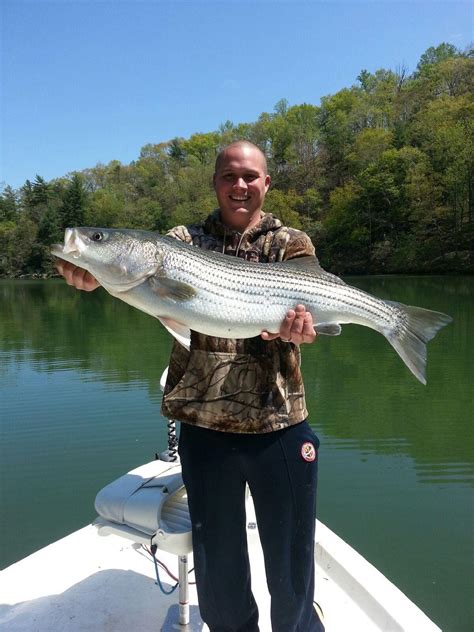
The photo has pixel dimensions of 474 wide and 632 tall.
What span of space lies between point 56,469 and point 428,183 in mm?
55938

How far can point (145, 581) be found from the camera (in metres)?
3.99

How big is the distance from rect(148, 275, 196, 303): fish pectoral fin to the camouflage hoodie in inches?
9.6

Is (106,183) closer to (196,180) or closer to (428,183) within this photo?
(196,180)

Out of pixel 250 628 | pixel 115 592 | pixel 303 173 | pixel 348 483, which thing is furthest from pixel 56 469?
pixel 303 173

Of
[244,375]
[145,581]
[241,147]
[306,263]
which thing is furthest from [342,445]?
[241,147]

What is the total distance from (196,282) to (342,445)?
691cm

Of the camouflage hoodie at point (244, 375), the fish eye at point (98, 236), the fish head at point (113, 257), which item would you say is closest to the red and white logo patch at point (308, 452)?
the camouflage hoodie at point (244, 375)

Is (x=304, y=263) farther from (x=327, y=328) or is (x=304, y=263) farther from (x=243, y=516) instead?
(x=243, y=516)

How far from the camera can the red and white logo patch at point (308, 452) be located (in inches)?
116

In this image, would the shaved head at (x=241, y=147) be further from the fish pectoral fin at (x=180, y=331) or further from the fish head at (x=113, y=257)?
the fish pectoral fin at (x=180, y=331)

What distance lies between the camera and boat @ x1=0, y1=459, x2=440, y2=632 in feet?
10.7

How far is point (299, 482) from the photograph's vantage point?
2912 mm

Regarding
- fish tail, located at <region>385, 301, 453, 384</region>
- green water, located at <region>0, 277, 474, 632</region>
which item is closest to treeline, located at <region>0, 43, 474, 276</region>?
green water, located at <region>0, 277, 474, 632</region>

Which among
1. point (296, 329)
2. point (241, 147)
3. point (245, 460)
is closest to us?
point (245, 460)
